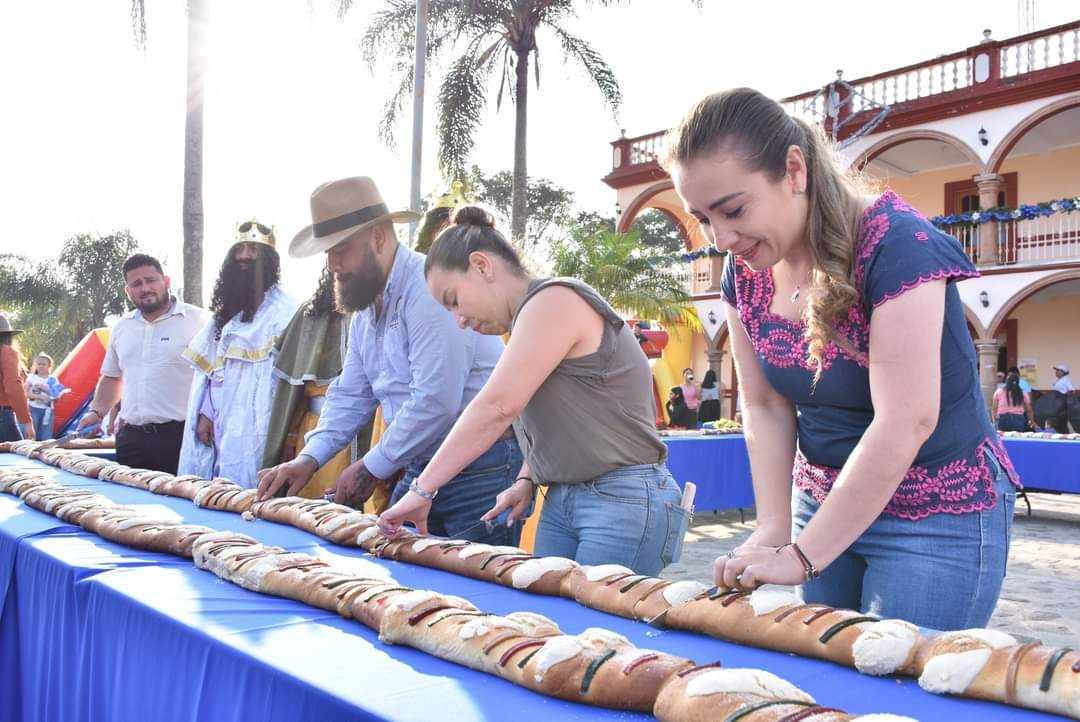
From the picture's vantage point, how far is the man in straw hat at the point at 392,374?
8.25 ft

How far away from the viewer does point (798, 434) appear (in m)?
1.66

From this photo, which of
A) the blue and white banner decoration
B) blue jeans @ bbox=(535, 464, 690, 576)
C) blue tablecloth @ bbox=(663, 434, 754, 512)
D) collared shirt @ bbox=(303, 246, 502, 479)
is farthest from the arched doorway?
blue jeans @ bbox=(535, 464, 690, 576)

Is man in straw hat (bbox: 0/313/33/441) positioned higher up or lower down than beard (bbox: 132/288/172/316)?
lower down

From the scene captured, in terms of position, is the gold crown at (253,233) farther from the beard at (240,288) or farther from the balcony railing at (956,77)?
the balcony railing at (956,77)

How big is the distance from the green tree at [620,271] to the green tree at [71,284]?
53.5ft

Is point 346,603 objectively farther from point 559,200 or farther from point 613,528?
point 559,200

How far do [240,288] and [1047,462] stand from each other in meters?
7.23

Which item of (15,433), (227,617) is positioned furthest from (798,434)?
(15,433)

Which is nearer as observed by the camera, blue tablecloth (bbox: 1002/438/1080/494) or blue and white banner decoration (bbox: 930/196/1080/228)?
blue tablecloth (bbox: 1002/438/1080/494)

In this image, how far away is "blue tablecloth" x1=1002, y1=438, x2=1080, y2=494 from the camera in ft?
25.5

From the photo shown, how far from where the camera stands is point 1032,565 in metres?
6.45

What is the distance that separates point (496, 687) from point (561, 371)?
95 centimetres

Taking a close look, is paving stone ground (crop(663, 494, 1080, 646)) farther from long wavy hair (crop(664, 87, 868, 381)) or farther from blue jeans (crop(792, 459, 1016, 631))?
long wavy hair (crop(664, 87, 868, 381))

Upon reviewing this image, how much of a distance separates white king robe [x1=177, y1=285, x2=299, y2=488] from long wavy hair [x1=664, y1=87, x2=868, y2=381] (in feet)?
8.44
